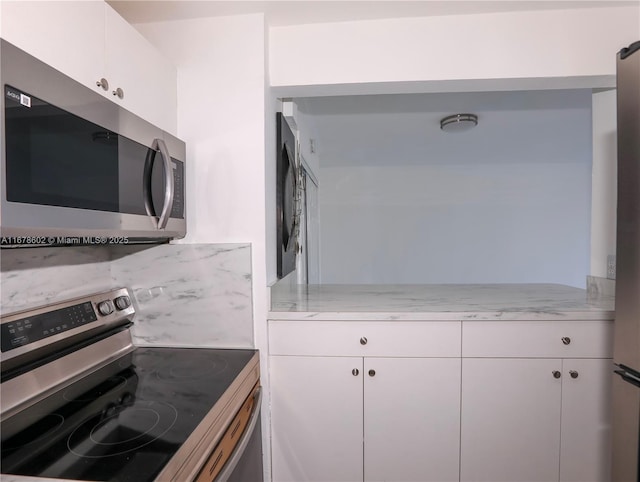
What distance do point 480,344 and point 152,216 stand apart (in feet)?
4.60

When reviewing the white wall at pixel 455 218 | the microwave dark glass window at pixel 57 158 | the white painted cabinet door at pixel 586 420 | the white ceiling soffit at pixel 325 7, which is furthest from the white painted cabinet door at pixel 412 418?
the white wall at pixel 455 218

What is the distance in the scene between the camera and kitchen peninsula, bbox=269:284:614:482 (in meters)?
1.40

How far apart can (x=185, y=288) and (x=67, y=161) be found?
30.4 inches

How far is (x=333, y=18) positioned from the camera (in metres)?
1.44

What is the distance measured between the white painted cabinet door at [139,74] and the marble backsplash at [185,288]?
1.83ft

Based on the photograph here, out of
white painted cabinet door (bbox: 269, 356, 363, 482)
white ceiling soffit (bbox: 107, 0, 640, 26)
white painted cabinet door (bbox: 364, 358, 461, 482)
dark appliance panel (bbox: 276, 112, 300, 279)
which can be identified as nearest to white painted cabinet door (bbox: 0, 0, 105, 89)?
white ceiling soffit (bbox: 107, 0, 640, 26)

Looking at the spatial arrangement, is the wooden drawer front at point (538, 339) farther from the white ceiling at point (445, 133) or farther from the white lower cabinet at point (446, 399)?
the white ceiling at point (445, 133)

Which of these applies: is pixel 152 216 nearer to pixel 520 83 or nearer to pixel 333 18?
pixel 333 18

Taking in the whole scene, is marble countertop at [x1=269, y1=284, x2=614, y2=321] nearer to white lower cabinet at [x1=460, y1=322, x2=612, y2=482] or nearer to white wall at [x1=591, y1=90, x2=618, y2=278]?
white lower cabinet at [x1=460, y1=322, x2=612, y2=482]

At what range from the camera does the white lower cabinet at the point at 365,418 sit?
1.42 m

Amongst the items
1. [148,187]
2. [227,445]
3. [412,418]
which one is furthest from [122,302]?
[412,418]

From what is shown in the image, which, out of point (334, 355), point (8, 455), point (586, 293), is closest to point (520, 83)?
point (586, 293)

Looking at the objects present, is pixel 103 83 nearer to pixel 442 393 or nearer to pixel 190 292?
pixel 190 292

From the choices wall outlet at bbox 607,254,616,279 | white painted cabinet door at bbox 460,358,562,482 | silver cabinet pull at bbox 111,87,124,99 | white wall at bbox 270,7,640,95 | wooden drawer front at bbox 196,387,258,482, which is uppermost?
white wall at bbox 270,7,640,95
